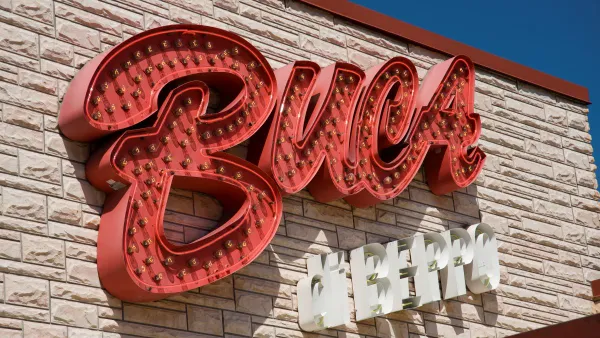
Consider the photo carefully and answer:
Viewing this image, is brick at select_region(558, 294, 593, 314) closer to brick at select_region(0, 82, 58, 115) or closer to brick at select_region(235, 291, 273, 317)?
brick at select_region(235, 291, 273, 317)

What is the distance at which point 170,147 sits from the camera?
24.7ft

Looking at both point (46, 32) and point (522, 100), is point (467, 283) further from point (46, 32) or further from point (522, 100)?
point (46, 32)

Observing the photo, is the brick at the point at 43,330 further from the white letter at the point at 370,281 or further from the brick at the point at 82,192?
Answer: the white letter at the point at 370,281

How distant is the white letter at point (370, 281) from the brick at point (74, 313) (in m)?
2.41

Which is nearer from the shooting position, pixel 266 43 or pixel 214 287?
pixel 214 287

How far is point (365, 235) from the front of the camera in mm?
9031

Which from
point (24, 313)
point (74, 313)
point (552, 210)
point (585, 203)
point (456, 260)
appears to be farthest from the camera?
point (585, 203)

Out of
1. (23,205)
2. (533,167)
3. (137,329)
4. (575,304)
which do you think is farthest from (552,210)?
(23,205)

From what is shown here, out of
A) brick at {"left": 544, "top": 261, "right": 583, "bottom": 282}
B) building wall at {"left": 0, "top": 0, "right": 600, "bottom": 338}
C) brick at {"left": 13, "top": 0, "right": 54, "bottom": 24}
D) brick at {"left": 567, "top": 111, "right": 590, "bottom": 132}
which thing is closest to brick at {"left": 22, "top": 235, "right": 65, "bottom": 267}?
building wall at {"left": 0, "top": 0, "right": 600, "bottom": 338}

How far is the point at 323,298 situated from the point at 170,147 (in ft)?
5.59

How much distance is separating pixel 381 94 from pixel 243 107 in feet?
5.30

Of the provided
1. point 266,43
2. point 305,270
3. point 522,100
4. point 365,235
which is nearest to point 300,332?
point 305,270

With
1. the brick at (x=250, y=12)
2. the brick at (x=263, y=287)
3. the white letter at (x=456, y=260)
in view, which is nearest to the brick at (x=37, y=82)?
the brick at (x=263, y=287)

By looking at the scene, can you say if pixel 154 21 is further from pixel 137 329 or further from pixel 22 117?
pixel 137 329
